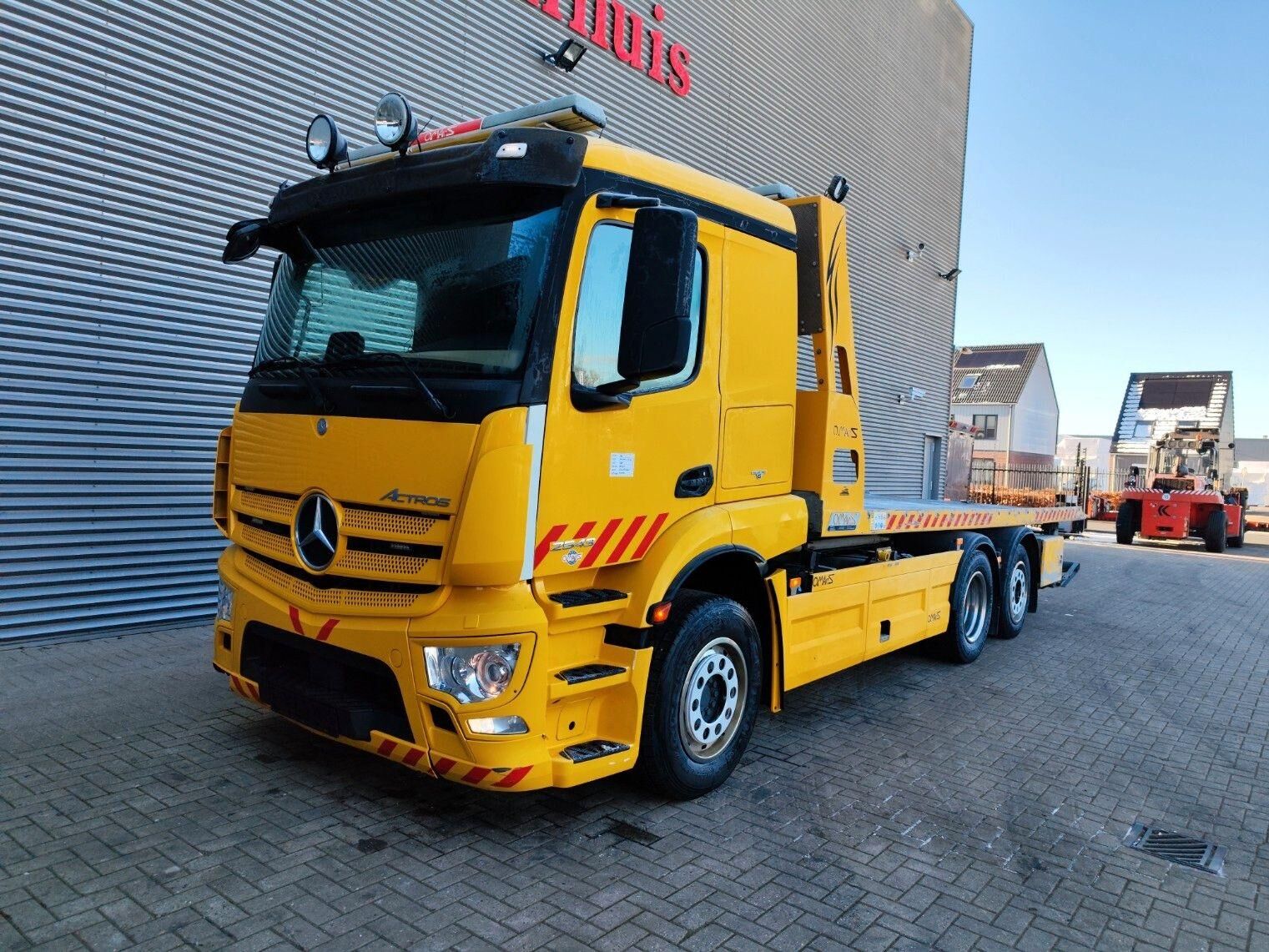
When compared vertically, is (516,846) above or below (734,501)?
below

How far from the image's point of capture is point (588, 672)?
358 cm

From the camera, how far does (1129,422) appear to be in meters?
34.3

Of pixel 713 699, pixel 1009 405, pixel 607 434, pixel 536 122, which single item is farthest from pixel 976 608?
pixel 1009 405

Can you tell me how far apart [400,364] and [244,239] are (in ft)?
5.16

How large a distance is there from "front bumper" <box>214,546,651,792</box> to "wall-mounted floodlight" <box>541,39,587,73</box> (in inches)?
305

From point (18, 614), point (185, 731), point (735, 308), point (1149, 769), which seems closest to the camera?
point (735, 308)

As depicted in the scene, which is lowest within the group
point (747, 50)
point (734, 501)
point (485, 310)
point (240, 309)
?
point (734, 501)

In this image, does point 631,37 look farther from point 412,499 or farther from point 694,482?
point 412,499

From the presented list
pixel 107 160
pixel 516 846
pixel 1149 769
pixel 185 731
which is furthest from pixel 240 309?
pixel 1149 769

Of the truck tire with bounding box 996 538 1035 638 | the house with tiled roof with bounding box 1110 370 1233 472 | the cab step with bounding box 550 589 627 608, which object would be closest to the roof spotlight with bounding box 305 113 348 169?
the cab step with bounding box 550 589 627 608

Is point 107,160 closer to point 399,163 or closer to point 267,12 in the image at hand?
point 267,12

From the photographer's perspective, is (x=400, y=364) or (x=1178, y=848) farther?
(x=1178, y=848)

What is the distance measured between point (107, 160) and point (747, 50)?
9.58 meters

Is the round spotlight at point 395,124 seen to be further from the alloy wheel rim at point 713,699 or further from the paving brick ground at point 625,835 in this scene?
the paving brick ground at point 625,835
